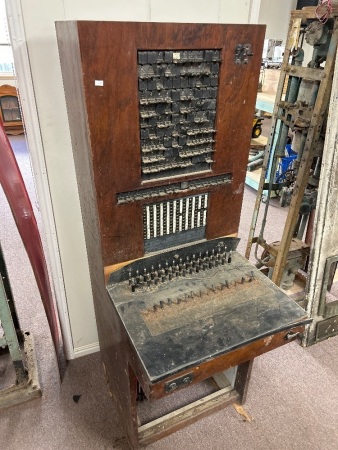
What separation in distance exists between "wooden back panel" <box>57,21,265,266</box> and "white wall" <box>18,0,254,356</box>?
172 millimetres

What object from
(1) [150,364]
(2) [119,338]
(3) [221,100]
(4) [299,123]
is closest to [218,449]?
(2) [119,338]

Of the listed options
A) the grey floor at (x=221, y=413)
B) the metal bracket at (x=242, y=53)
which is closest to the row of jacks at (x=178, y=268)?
the metal bracket at (x=242, y=53)

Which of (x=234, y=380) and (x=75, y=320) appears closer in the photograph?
(x=234, y=380)

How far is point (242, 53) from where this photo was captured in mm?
1181

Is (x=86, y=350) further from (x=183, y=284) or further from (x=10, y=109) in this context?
(x=10, y=109)

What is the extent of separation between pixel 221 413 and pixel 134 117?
1479mm

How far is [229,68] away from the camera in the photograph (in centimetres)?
119

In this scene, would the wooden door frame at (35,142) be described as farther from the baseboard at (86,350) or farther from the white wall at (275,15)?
the white wall at (275,15)

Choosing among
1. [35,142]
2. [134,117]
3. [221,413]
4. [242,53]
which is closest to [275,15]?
[242,53]

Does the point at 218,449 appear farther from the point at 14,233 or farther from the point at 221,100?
the point at 14,233

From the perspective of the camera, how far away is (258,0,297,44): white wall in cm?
575

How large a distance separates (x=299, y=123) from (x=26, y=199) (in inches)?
56.3

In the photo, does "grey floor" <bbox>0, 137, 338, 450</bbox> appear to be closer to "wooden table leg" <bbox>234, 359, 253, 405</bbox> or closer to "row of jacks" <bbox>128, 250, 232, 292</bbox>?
"wooden table leg" <bbox>234, 359, 253, 405</bbox>

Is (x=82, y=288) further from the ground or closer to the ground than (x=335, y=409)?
further from the ground
